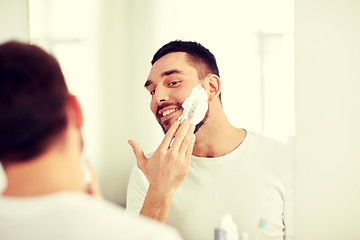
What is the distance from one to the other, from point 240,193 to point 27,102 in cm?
53

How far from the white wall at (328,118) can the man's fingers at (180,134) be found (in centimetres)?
28

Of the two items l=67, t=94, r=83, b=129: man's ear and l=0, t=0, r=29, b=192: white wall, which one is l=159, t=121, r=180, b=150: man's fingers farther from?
l=0, t=0, r=29, b=192: white wall

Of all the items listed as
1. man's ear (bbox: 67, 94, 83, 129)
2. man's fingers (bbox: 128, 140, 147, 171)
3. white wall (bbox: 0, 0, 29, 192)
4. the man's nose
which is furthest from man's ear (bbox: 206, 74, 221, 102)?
white wall (bbox: 0, 0, 29, 192)

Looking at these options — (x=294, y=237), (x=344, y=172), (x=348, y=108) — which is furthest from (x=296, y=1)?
(x=294, y=237)

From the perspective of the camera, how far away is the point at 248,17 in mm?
802

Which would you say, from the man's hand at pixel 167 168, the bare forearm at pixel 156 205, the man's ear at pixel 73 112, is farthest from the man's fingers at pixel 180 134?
the man's ear at pixel 73 112

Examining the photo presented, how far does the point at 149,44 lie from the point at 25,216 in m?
0.52

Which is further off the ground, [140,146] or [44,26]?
[44,26]

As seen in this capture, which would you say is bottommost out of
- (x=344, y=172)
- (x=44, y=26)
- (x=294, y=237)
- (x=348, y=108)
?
(x=294, y=237)

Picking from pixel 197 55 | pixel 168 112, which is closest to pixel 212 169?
pixel 168 112

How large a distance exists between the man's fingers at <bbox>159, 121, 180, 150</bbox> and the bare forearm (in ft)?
0.34

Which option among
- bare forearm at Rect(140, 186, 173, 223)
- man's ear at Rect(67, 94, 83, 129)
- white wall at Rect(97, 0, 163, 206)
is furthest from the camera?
white wall at Rect(97, 0, 163, 206)

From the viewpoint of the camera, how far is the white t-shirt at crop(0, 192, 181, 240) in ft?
1.43

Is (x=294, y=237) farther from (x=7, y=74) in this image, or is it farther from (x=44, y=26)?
(x=44, y=26)
